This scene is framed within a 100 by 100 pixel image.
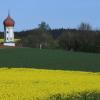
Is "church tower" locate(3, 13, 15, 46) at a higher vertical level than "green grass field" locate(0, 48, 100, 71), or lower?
higher

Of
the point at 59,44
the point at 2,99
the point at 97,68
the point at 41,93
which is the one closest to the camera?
the point at 2,99

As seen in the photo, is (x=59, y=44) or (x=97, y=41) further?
(x=59, y=44)

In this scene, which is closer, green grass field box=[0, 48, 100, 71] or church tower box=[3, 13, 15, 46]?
green grass field box=[0, 48, 100, 71]

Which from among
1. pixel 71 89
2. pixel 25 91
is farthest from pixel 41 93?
pixel 71 89

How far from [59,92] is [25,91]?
3.77 feet

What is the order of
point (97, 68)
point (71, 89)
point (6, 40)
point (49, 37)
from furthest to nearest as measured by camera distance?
point (49, 37) → point (6, 40) → point (97, 68) → point (71, 89)

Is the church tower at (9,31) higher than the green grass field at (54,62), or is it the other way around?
the church tower at (9,31)

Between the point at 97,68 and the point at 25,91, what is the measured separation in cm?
1977

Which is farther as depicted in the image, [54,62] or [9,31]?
[9,31]

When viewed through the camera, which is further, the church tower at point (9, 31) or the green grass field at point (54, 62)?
the church tower at point (9, 31)

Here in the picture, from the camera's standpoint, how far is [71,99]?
16.5 metres

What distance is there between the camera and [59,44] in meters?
108

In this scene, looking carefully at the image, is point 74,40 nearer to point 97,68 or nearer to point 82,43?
point 82,43

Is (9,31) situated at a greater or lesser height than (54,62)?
greater
